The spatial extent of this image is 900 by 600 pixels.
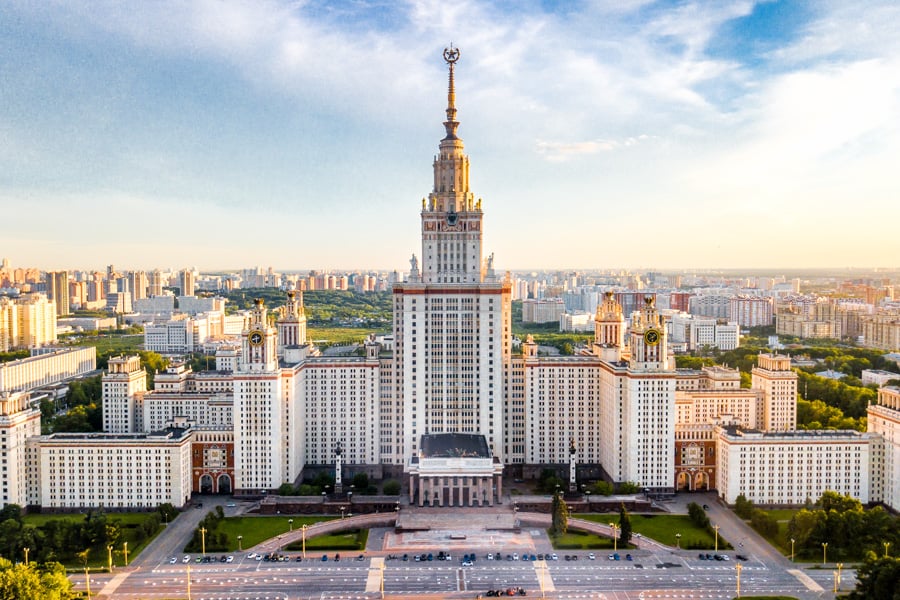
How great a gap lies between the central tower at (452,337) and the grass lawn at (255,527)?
49.3 feet

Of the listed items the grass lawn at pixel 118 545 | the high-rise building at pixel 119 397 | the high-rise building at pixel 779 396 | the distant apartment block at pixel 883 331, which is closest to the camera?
the grass lawn at pixel 118 545

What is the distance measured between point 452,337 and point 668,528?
27.7 m

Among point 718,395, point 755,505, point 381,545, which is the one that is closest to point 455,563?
point 381,545

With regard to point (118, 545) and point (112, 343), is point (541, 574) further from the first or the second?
point (112, 343)

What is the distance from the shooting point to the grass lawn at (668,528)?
62.5 meters

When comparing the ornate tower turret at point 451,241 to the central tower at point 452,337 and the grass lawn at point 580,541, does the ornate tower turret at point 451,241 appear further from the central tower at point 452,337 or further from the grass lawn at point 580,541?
the grass lawn at point 580,541

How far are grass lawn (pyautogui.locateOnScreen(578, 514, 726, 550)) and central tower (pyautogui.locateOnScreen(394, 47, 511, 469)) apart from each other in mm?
14805

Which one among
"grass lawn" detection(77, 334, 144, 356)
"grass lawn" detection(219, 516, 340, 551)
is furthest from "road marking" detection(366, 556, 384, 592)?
"grass lawn" detection(77, 334, 144, 356)

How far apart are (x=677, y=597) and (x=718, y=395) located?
142ft

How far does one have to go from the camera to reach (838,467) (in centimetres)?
7038

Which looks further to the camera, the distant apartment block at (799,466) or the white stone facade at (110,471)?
the white stone facade at (110,471)

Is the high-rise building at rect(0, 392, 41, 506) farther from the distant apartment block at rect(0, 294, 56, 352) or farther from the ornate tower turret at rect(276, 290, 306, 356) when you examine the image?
the distant apartment block at rect(0, 294, 56, 352)

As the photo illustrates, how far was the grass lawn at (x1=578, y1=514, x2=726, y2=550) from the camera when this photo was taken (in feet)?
205

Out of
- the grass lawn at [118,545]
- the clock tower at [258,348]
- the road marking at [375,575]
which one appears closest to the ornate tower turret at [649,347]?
the road marking at [375,575]
